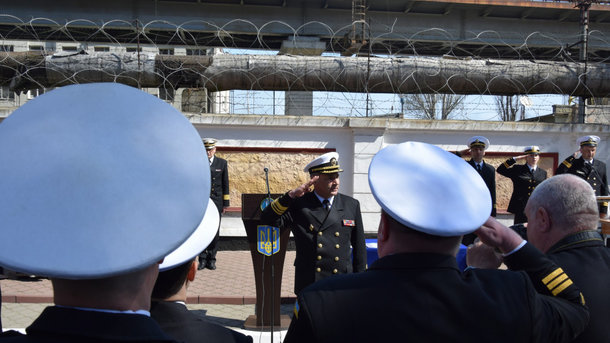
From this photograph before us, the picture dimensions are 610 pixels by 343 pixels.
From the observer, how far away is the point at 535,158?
26.5 feet

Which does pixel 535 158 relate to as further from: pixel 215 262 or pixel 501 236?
pixel 501 236

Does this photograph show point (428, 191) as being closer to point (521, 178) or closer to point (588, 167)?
point (521, 178)

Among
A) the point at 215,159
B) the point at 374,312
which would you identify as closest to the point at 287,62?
the point at 215,159

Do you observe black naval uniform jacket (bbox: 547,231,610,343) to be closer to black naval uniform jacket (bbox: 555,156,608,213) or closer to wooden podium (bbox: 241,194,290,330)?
wooden podium (bbox: 241,194,290,330)

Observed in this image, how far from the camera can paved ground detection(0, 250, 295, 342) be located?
213 inches

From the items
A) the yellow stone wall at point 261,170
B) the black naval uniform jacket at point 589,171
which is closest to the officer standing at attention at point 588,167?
the black naval uniform jacket at point 589,171

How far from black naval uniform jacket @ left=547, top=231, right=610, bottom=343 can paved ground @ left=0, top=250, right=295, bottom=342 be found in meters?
3.23

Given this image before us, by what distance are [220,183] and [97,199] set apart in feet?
24.0

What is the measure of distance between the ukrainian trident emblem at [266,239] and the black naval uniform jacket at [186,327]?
3.15m

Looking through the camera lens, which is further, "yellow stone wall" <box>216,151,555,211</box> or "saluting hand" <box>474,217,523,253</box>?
"yellow stone wall" <box>216,151,555,211</box>

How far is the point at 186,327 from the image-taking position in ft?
4.79

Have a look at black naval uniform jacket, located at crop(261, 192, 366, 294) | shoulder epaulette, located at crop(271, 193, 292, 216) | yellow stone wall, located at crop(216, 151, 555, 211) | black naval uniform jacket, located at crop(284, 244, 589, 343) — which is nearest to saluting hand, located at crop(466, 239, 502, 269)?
black naval uniform jacket, located at crop(284, 244, 589, 343)

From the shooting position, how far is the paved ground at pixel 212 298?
213 inches

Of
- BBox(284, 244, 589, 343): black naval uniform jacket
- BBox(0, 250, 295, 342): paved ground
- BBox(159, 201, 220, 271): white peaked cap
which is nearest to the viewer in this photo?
BBox(284, 244, 589, 343): black naval uniform jacket
